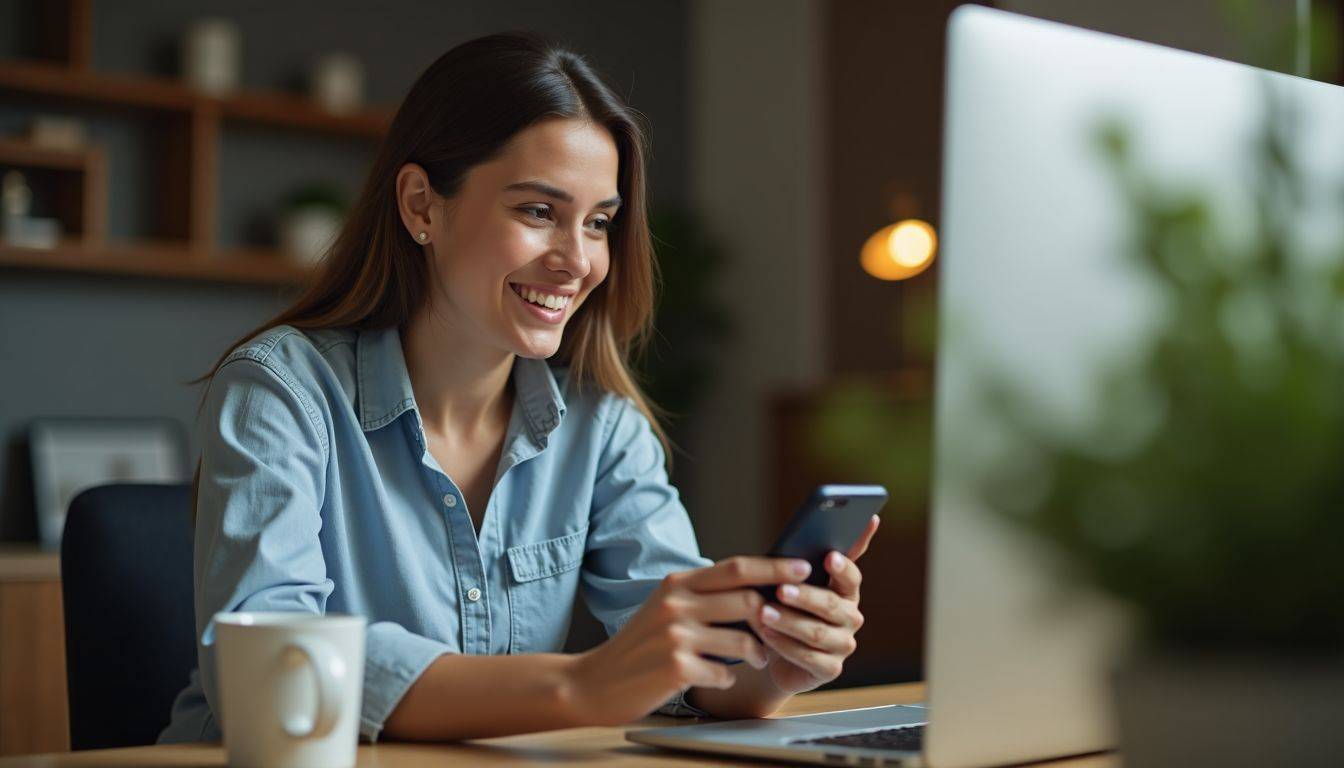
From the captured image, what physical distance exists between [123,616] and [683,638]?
72cm

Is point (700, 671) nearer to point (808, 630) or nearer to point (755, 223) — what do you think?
point (808, 630)

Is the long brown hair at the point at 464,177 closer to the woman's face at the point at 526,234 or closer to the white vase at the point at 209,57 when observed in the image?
the woman's face at the point at 526,234

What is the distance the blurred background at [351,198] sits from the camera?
3592 mm

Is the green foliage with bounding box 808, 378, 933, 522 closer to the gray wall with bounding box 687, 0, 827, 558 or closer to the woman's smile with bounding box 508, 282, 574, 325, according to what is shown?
the woman's smile with bounding box 508, 282, 574, 325

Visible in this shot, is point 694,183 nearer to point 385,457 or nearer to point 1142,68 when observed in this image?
point 385,457

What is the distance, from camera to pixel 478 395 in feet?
5.24

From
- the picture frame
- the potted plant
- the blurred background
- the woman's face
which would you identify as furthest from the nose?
the potted plant

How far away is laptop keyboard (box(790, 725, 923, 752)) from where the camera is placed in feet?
3.09

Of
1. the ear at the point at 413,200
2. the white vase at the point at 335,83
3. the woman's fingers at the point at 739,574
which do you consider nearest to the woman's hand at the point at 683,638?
the woman's fingers at the point at 739,574

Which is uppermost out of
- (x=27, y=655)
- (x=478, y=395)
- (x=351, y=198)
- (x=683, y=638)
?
(x=351, y=198)

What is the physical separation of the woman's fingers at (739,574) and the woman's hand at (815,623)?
0.03 metres

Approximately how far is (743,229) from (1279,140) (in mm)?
4403

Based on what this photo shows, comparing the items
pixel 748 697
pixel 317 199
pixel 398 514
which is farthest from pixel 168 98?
pixel 748 697

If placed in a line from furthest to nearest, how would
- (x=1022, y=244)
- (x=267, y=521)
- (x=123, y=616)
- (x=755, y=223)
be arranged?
1. (x=755, y=223)
2. (x=123, y=616)
3. (x=267, y=521)
4. (x=1022, y=244)
